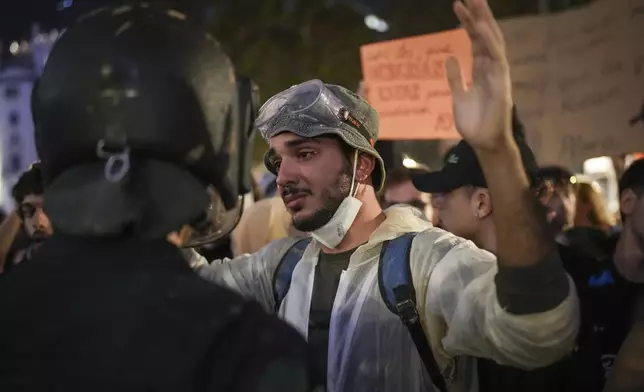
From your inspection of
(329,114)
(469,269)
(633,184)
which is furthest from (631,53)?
(469,269)

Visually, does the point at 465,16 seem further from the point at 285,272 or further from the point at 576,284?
the point at 576,284

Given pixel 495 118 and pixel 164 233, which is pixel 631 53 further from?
pixel 164 233

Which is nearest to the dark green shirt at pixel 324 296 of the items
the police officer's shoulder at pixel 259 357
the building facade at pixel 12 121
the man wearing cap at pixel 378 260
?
the man wearing cap at pixel 378 260

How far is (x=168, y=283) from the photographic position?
140cm

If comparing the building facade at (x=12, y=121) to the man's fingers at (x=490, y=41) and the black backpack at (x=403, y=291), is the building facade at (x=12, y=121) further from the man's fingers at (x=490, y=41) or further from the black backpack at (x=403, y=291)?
the man's fingers at (x=490, y=41)

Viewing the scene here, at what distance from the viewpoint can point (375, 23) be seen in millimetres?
14609

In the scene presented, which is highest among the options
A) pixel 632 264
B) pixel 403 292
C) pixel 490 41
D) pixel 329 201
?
pixel 490 41

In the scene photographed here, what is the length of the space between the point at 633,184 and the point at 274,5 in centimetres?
1318

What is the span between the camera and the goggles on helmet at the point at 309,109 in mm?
2682

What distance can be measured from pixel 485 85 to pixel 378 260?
98 cm

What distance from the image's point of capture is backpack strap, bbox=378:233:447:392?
237cm

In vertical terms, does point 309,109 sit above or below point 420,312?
above

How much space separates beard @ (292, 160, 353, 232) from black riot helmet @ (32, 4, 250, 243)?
3.73 ft

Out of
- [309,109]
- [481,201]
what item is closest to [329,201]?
[309,109]
